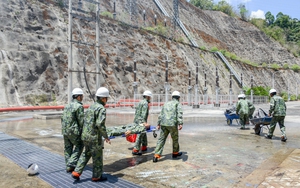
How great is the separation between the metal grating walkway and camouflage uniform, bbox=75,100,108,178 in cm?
28

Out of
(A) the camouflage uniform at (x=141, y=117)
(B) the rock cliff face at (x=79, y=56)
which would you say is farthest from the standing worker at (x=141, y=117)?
(B) the rock cliff face at (x=79, y=56)

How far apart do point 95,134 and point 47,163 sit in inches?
86.0

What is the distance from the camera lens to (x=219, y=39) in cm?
7694

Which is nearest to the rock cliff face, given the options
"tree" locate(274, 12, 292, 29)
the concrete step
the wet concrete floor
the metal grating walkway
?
the metal grating walkway

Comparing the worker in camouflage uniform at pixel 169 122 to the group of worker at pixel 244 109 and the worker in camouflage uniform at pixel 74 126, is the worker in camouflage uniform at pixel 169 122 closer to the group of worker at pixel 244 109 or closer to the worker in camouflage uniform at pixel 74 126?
the worker in camouflage uniform at pixel 74 126

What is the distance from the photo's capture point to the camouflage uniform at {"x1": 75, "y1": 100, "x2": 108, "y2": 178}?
505cm

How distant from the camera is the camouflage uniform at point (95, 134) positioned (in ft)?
16.6

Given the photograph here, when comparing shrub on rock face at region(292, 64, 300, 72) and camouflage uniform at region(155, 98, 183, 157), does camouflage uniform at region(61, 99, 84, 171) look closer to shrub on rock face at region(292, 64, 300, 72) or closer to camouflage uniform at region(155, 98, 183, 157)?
camouflage uniform at region(155, 98, 183, 157)

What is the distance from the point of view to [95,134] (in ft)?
16.7

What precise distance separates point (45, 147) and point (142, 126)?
3553 millimetres

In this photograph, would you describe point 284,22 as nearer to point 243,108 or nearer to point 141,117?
point 243,108

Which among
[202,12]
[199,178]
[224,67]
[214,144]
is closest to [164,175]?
[199,178]

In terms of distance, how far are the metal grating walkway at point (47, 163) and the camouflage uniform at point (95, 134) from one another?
284mm

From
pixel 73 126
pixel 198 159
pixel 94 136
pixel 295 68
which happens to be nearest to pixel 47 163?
pixel 73 126
